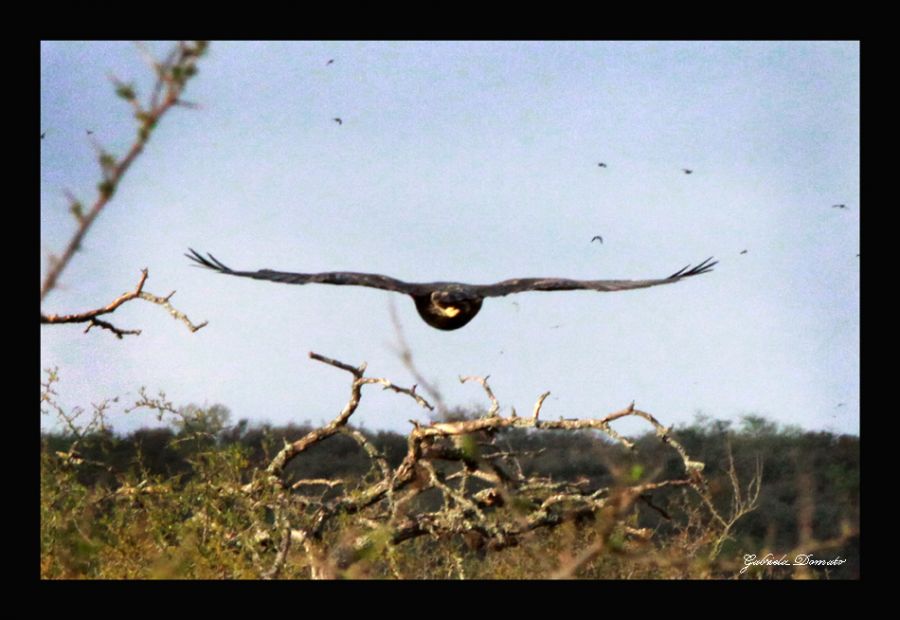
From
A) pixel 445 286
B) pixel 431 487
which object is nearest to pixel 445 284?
pixel 445 286

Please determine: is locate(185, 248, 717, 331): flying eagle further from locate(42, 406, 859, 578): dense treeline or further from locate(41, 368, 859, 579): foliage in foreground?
locate(42, 406, 859, 578): dense treeline

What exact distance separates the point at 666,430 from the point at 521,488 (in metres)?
1.29

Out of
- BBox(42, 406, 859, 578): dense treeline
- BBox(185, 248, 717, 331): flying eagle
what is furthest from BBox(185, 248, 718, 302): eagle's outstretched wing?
BBox(42, 406, 859, 578): dense treeline

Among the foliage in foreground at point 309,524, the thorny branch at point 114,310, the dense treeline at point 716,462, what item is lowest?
the dense treeline at point 716,462

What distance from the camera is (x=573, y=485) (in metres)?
6.59

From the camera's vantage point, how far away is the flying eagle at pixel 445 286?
7.00 metres

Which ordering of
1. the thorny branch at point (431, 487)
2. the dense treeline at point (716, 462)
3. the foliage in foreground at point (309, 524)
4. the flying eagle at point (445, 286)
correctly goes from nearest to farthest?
the foliage in foreground at point (309, 524), the thorny branch at point (431, 487), the flying eagle at point (445, 286), the dense treeline at point (716, 462)

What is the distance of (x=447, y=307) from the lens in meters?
7.17

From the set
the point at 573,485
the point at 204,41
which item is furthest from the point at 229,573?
the point at 204,41

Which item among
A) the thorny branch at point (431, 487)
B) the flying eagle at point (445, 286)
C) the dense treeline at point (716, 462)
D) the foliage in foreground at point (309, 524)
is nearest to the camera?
the foliage in foreground at point (309, 524)

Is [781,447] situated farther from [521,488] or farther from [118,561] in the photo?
[118,561]

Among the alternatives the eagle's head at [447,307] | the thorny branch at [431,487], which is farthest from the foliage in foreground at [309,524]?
the eagle's head at [447,307]

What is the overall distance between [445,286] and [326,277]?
0.91 m

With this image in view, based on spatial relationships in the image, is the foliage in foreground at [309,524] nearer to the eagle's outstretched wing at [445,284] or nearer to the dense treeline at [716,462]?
the eagle's outstretched wing at [445,284]
